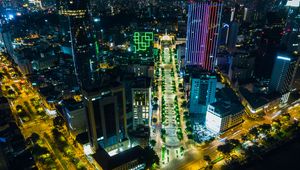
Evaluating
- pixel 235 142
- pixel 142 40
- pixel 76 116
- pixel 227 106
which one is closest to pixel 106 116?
pixel 76 116

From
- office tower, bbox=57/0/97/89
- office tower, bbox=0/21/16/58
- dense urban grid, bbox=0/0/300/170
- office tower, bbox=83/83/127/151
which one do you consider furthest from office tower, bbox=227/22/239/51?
office tower, bbox=0/21/16/58

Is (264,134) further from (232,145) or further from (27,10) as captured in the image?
(27,10)

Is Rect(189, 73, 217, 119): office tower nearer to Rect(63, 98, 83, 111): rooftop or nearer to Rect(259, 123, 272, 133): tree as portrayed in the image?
Rect(259, 123, 272, 133): tree

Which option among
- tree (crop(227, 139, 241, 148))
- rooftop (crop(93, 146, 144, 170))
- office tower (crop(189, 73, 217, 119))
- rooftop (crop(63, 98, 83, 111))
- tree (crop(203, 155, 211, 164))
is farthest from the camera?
office tower (crop(189, 73, 217, 119))

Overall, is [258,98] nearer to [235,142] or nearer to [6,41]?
[235,142]

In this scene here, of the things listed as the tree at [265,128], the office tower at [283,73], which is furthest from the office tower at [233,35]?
the tree at [265,128]

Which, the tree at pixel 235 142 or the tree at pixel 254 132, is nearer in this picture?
the tree at pixel 235 142

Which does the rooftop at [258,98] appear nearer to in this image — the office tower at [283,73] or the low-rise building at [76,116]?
the office tower at [283,73]
